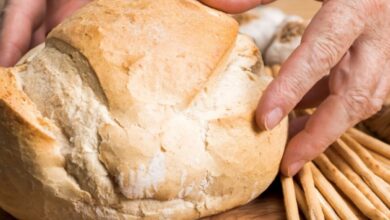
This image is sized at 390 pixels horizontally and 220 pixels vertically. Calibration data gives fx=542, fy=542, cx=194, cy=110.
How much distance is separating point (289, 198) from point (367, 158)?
0.82ft

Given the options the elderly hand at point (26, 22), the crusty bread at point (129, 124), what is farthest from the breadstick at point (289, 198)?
the elderly hand at point (26, 22)

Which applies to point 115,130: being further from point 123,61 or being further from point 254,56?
point 254,56

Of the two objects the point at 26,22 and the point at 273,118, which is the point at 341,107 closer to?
the point at 273,118

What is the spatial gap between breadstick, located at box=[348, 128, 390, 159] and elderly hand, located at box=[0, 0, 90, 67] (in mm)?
833

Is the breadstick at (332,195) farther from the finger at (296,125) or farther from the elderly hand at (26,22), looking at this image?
the elderly hand at (26,22)

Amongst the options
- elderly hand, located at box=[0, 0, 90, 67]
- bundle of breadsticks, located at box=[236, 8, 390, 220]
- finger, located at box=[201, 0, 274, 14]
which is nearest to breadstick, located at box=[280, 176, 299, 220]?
bundle of breadsticks, located at box=[236, 8, 390, 220]

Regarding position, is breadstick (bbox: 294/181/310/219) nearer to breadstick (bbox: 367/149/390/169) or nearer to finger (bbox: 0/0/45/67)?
breadstick (bbox: 367/149/390/169)

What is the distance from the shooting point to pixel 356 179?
1.17m

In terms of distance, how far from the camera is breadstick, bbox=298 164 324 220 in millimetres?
1062

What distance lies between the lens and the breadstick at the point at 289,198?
3.50 ft

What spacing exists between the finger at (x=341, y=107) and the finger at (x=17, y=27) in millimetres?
701

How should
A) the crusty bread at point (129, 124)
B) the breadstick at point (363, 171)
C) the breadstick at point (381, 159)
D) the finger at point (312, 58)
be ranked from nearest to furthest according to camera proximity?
the crusty bread at point (129, 124), the finger at point (312, 58), the breadstick at point (363, 171), the breadstick at point (381, 159)

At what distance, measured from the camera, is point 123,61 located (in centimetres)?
95

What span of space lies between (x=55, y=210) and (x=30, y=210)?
0.17 feet
